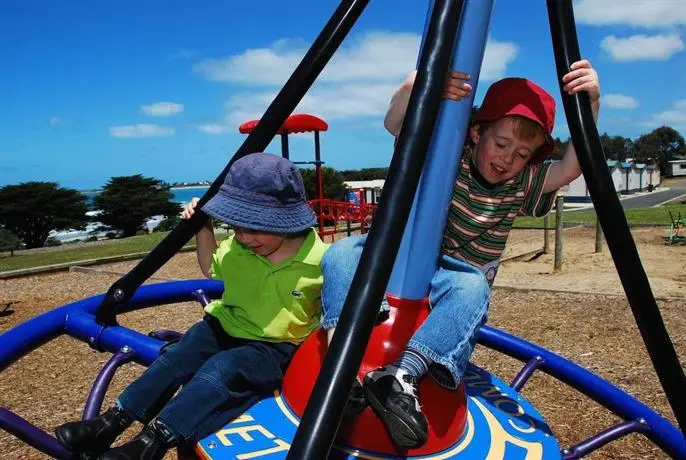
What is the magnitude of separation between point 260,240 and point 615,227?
3.37 feet

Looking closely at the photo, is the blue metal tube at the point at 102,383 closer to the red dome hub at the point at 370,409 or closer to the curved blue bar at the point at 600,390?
the red dome hub at the point at 370,409

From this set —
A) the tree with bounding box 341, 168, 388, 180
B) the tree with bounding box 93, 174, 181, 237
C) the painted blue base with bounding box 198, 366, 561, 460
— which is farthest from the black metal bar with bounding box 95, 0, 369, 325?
the tree with bounding box 341, 168, 388, 180

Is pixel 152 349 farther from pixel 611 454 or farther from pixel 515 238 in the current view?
pixel 515 238

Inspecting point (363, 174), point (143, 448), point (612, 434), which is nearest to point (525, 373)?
point (612, 434)

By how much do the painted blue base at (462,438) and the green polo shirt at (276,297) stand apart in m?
0.24

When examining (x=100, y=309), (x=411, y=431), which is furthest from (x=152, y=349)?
(x=411, y=431)

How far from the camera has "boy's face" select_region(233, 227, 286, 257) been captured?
1857 mm

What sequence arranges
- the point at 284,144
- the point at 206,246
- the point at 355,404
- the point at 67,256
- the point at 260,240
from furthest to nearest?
the point at 67,256 < the point at 284,144 < the point at 206,246 < the point at 260,240 < the point at 355,404

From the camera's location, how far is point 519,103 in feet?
5.99

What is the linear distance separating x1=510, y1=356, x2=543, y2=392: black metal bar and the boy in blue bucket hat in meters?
0.92

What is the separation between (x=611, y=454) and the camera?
352 centimetres

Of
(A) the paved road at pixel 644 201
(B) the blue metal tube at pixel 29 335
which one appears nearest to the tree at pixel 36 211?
(A) the paved road at pixel 644 201

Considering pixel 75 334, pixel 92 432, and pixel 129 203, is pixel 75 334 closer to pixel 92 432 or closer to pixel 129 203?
pixel 92 432

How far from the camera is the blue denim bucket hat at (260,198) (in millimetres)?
1800
